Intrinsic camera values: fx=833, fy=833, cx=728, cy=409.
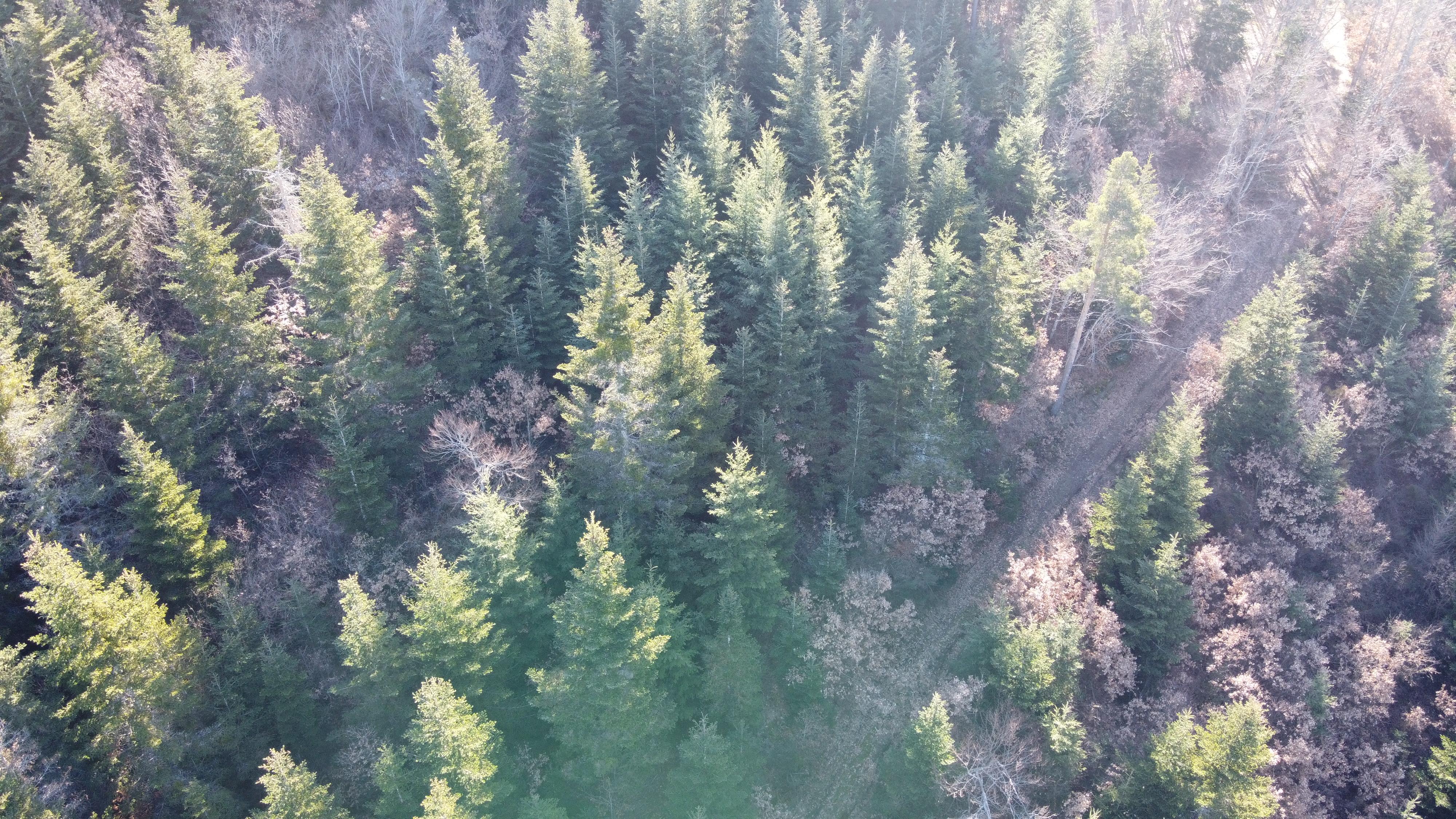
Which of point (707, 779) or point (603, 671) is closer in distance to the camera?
point (603, 671)

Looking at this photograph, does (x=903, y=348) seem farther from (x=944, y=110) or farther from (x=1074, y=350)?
(x=944, y=110)

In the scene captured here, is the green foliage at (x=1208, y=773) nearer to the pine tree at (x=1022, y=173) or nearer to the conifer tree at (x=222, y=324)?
the pine tree at (x=1022, y=173)

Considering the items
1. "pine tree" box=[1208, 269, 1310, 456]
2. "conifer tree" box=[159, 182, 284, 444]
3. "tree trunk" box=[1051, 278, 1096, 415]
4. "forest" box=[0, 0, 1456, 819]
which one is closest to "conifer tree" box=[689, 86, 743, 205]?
"forest" box=[0, 0, 1456, 819]

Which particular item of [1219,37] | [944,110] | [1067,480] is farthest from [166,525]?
[1219,37]

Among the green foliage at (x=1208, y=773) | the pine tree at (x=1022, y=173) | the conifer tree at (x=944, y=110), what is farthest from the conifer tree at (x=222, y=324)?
the green foliage at (x=1208, y=773)

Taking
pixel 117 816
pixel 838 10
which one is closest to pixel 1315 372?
pixel 838 10

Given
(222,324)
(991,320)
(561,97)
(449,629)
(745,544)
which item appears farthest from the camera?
(561,97)
